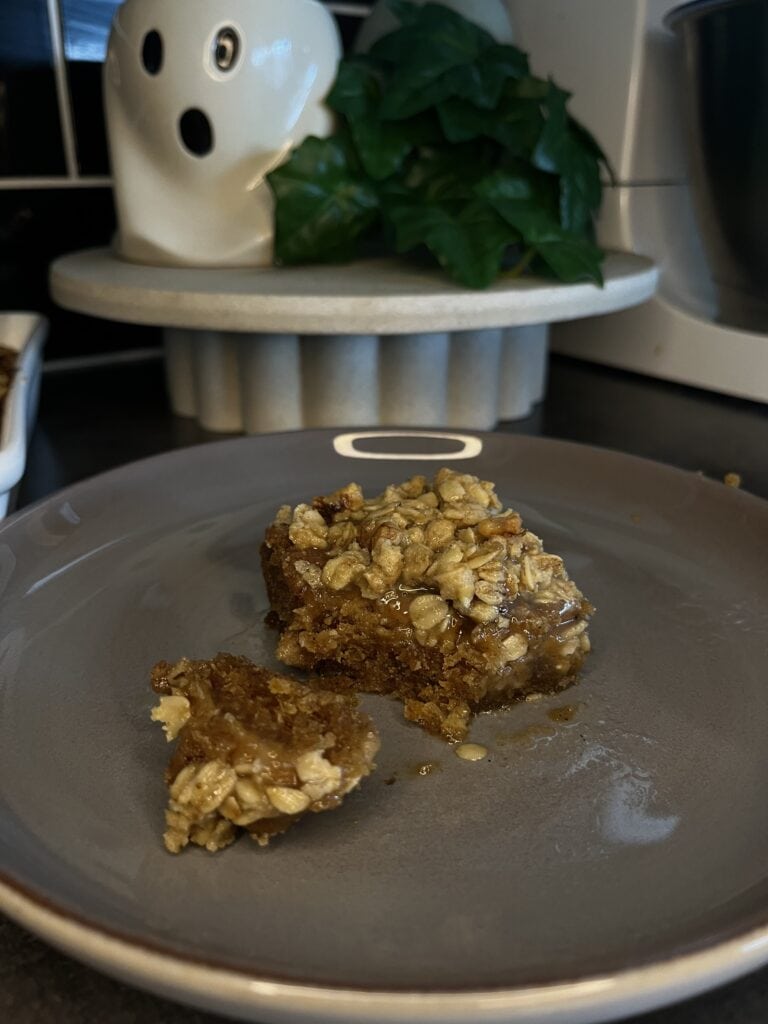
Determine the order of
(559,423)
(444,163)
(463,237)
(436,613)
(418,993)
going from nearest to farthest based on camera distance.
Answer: (418,993) < (436,613) < (463,237) < (444,163) < (559,423)

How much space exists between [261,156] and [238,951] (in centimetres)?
94

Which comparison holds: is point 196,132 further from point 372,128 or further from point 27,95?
point 27,95

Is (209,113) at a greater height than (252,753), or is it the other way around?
(209,113)

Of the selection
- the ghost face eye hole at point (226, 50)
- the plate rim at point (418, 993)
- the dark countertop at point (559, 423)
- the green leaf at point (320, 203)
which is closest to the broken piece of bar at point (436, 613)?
the plate rim at point (418, 993)

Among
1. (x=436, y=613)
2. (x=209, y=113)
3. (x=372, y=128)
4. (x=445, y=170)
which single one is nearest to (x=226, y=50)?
(x=209, y=113)

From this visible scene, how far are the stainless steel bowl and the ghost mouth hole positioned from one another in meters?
0.59

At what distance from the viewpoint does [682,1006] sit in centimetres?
43

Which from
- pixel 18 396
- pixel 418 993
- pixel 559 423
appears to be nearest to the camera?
pixel 418 993

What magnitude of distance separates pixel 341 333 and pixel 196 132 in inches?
13.6

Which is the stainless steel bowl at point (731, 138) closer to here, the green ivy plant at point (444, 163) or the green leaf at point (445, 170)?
the green ivy plant at point (444, 163)

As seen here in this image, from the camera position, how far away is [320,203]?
1098 millimetres

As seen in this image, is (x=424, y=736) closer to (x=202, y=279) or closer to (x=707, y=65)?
(x=202, y=279)

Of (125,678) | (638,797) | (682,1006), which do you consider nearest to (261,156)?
(125,678)

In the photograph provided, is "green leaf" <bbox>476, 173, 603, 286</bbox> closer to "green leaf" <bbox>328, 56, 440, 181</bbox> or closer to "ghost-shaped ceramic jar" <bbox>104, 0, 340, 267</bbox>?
"green leaf" <bbox>328, 56, 440, 181</bbox>
